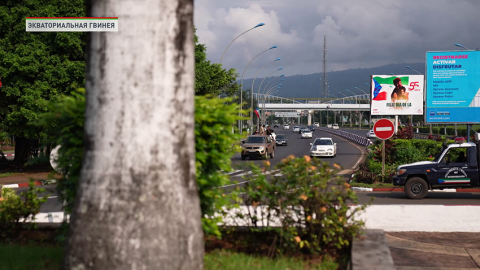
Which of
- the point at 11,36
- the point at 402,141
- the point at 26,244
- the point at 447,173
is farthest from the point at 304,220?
the point at 11,36

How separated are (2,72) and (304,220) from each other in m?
22.8

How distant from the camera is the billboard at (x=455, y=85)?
88.4 feet

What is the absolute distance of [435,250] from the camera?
872cm

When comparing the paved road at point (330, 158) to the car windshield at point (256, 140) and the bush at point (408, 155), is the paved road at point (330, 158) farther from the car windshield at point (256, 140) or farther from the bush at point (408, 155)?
the bush at point (408, 155)

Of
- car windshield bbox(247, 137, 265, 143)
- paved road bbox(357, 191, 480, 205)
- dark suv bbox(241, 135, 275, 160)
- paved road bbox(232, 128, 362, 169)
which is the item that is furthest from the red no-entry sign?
car windshield bbox(247, 137, 265, 143)

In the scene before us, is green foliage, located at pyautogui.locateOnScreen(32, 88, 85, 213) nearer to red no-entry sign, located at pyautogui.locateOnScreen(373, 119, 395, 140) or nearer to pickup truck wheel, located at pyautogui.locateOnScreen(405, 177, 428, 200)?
pickup truck wheel, located at pyautogui.locateOnScreen(405, 177, 428, 200)

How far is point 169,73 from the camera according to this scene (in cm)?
428

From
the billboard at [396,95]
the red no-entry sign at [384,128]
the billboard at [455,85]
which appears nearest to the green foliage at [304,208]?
the red no-entry sign at [384,128]

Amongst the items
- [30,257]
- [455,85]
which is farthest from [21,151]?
[30,257]

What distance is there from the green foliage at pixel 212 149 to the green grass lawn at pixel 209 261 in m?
0.33

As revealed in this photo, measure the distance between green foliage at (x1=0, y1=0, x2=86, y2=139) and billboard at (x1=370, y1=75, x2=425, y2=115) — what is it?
15.5 meters

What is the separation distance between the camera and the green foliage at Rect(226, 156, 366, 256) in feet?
19.2

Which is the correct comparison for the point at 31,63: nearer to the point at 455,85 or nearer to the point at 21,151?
the point at 21,151

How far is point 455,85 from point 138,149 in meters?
26.0
